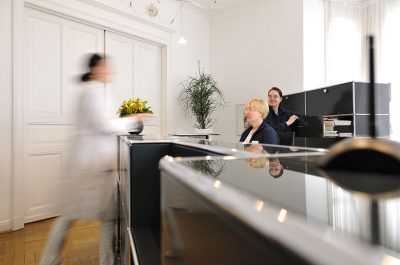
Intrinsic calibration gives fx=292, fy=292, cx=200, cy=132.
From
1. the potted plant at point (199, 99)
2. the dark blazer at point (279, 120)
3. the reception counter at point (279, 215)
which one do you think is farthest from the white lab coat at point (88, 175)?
the potted plant at point (199, 99)

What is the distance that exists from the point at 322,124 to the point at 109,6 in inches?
128

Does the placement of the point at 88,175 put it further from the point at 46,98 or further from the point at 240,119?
the point at 240,119

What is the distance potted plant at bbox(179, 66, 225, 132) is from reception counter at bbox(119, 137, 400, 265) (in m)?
4.31

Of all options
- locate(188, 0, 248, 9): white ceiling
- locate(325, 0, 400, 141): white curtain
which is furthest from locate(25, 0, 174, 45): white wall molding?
locate(325, 0, 400, 141): white curtain

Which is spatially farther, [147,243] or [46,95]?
[46,95]

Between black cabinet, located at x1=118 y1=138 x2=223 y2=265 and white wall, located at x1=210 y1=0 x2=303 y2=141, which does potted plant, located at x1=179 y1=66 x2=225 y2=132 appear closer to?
white wall, located at x1=210 y1=0 x2=303 y2=141

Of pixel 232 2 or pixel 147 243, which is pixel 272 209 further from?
pixel 232 2

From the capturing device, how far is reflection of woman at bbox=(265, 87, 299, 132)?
339 cm

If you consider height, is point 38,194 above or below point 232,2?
below

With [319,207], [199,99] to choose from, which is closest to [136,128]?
[319,207]

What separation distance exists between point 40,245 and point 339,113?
143 inches

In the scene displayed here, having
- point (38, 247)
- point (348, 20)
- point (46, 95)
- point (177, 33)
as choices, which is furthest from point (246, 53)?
point (38, 247)

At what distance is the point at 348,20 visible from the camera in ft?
16.5

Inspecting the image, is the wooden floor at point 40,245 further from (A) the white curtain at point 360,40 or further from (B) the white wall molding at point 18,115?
(A) the white curtain at point 360,40
